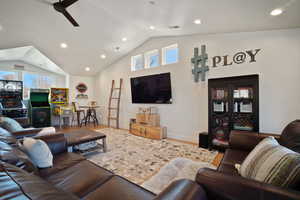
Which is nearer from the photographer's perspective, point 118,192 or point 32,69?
point 118,192

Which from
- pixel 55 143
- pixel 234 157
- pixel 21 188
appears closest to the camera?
pixel 21 188

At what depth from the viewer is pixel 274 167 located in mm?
999

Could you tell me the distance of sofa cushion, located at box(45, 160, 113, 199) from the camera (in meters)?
1.22

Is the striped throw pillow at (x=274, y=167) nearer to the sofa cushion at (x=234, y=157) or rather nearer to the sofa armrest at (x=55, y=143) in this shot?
the sofa cushion at (x=234, y=157)

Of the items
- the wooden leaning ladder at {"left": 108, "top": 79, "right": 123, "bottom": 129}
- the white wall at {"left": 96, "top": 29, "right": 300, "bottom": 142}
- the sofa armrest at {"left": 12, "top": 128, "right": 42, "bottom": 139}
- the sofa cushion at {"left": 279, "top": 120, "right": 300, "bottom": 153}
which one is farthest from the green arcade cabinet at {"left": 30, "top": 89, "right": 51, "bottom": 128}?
the sofa cushion at {"left": 279, "top": 120, "right": 300, "bottom": 153}

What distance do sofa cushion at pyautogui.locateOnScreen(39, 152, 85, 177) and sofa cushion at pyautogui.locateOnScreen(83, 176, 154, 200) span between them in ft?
2.15

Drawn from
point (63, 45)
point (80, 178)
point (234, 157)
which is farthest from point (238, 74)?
point (63, 45)

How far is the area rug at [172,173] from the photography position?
1901mm

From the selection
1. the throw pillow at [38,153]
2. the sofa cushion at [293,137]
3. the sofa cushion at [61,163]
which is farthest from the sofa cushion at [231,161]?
the throw pillow at [38,153]

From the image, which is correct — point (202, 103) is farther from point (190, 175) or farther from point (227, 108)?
point (190, 175)

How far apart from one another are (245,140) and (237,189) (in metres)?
1.46

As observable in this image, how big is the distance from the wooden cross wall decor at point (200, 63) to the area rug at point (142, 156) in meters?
1.88

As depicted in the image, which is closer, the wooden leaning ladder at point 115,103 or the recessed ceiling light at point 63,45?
the recessed ceiling light at point 63,45

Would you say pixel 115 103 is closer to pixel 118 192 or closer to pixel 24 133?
pixel 24 133
